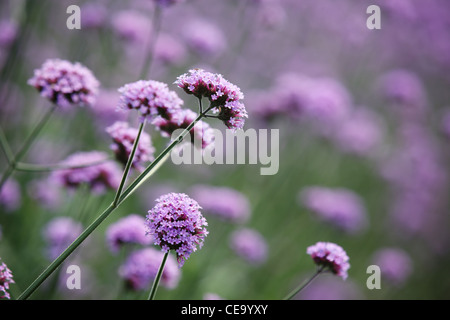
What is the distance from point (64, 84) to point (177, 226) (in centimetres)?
86

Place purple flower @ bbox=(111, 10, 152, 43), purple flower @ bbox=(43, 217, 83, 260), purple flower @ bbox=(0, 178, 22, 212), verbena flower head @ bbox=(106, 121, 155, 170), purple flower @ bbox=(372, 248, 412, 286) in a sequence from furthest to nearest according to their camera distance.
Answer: purple flower @ bbox=(372, 248, 412, 286), purple flower @ bbox=(111, 10, 152, 43), purple flower @ bbox=(0, 178, 22, 212), purple flower @ bbox=(43, 217, 83, 260), verbena flower head @ bbox=(106, 121, 155, 170)

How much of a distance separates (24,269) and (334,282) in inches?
128

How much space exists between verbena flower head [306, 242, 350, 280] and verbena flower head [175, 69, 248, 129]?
59 centimetres

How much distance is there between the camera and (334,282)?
4.32m

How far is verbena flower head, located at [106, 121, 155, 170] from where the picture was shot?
1548 millimetres

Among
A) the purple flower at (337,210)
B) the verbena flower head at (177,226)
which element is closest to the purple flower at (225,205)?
the purple flower at (337,210)

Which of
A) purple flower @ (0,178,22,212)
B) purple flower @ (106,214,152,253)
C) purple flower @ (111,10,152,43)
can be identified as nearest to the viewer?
purple flower @ (106,214,152,253)

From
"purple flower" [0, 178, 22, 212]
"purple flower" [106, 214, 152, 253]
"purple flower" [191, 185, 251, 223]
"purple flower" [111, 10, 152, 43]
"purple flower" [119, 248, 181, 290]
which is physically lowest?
"purple flower" [119, 248, 181, 290]

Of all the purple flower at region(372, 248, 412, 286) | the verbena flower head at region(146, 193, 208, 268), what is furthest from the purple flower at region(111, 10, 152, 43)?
the purple flower at region(372, 248, 412, 286)

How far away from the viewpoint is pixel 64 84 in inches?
64.0

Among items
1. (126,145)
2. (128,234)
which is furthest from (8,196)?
(126,145)

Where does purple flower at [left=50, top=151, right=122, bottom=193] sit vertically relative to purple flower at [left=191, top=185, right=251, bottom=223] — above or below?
below

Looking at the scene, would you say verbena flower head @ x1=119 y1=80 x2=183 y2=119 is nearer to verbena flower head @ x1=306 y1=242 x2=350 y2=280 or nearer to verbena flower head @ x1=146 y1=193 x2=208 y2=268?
verbena flower head @ x1=146 y1=193 x2=208 y2=268
